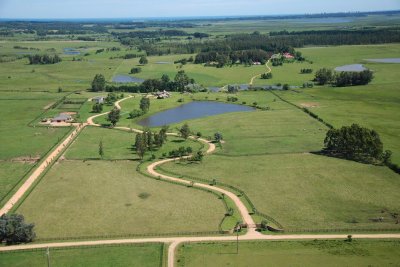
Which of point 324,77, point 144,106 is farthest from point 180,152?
point 324,77

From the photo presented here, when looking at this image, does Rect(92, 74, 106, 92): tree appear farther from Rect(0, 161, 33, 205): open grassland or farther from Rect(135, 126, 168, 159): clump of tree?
Rect(0, 161, 33, 205): open grassland

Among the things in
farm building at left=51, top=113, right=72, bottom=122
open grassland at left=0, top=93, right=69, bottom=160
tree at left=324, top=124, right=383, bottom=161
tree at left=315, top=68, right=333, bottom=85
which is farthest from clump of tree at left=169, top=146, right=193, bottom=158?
tree at left=315, top=68, right=333, bottom=85

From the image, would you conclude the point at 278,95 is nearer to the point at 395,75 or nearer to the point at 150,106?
the point at 150,106

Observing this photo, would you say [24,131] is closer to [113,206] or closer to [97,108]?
[97,108]

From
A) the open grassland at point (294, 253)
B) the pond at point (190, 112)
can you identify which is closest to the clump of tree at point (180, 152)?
the pond at point (190, 112)

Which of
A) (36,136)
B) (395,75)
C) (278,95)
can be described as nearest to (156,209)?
(36,136)
